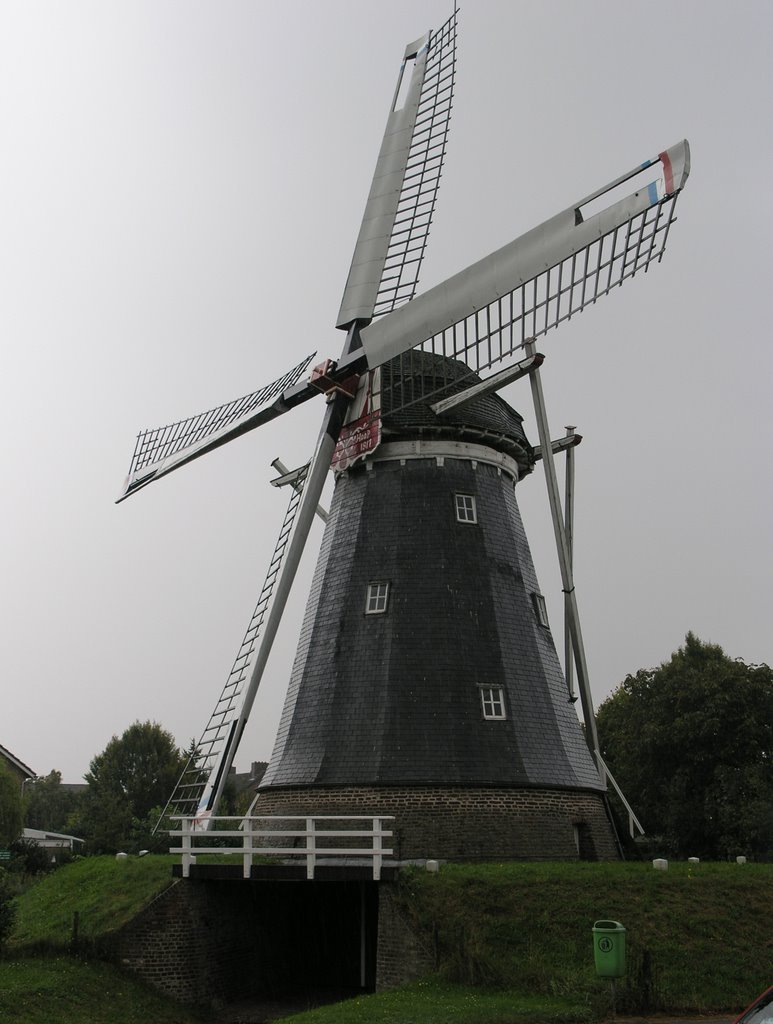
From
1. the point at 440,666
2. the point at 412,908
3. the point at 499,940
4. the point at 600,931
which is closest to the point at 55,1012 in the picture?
the point at 412,908

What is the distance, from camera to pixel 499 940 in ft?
49.4

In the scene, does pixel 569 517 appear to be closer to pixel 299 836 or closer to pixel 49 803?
pixel 299 836

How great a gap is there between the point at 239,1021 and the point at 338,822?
3892 millimetres

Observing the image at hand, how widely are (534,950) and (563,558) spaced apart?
8717 mm

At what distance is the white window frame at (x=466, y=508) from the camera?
21.8m

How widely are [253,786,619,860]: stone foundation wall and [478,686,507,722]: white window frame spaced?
1412 millimetres

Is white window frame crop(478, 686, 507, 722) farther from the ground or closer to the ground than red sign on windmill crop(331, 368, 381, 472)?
closer to the ground

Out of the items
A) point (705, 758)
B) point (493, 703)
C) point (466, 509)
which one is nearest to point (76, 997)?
point (493, 703)

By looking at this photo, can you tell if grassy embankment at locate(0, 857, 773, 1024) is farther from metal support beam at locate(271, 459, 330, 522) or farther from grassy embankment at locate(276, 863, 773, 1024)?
metal support beam at locate(271, 459, 330, 522)

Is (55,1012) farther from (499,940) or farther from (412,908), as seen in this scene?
(499,940)

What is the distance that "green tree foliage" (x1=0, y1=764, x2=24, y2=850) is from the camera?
36.4 meters

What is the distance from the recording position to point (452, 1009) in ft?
42.4

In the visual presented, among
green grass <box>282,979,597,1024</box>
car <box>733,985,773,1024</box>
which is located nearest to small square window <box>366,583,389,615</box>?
green grass <box>282,979,597,1024</box>

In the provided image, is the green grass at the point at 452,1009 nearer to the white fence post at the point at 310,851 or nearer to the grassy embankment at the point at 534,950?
the grassy embankment at the point at 534,950
